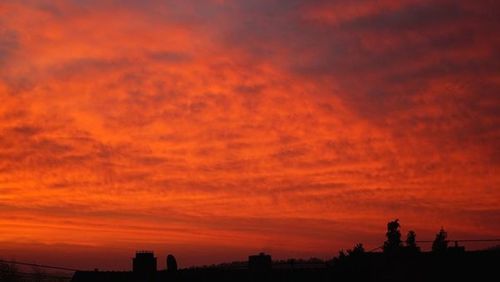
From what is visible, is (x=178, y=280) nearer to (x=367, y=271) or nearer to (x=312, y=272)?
(x=312, y=272)

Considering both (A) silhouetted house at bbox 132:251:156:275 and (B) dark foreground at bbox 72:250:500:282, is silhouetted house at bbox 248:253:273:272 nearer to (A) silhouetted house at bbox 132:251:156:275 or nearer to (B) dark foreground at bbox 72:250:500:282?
(B) dark foreground at bbox 72:250:500:282

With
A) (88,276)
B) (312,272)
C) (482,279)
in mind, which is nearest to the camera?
(482,279)

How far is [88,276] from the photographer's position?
165ft

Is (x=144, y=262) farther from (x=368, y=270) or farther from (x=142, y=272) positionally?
(x=368, y=270)

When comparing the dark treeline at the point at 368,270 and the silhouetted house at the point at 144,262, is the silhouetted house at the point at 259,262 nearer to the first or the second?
the dark treeline at the point at 368,270

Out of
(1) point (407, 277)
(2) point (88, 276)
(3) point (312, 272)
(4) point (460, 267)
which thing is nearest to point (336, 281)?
(3) point (312, 272)

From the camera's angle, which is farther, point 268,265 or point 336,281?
point 268,265

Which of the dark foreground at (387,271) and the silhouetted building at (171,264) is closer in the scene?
the dark foreground at (387,271)

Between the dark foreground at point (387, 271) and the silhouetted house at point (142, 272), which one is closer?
the dark foreground at point (387, 271)

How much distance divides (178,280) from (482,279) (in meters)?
21.0

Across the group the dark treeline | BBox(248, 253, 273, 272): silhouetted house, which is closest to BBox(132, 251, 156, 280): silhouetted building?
the dark treeline

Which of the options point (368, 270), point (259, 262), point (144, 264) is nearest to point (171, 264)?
point (144, 264)

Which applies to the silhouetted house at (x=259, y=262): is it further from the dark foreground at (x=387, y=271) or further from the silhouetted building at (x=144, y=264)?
the silhouetted building at (x=144, y=264)

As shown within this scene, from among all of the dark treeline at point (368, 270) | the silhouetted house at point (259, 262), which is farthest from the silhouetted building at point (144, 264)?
the silhouetted house at point (259, 262)
